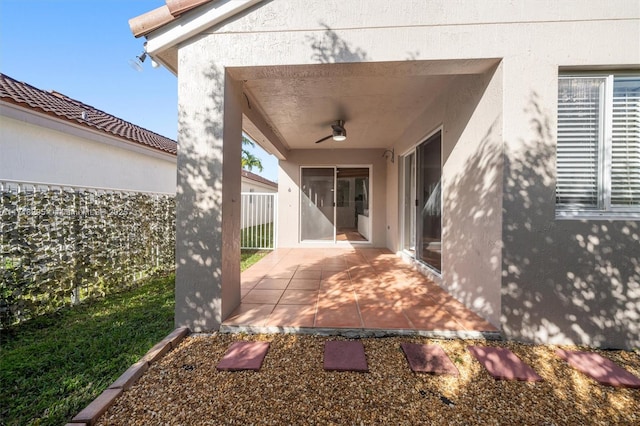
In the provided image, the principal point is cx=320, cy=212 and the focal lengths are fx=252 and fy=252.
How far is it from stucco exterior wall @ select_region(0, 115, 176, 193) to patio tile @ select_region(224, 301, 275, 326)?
5308mm

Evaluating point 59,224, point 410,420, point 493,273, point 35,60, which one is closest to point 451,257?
point 493,273

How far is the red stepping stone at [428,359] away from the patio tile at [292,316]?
1021 mm

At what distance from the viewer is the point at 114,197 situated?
412 cm

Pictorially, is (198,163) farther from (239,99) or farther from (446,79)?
(446,79)

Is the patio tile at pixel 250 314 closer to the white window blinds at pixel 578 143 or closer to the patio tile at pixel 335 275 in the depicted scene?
the patio tile at pixel 335 275

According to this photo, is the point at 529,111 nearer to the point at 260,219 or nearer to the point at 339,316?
the point at 339,316

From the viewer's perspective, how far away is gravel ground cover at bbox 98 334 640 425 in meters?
1.67

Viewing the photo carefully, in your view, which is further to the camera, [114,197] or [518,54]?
[114,197]

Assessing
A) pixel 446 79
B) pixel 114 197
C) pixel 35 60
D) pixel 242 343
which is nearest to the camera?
pixel 242 343

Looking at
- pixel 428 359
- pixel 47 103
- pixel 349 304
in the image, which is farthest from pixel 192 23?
pixel 47 103

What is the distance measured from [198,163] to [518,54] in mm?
3512

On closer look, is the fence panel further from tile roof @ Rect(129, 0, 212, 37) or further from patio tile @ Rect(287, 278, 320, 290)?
patio tile @ Rect(287, 278, 320, 290)

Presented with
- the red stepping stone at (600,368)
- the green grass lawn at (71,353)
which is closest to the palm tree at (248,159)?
the green grass lawn at (71,353)

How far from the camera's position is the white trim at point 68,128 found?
168 inches
